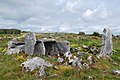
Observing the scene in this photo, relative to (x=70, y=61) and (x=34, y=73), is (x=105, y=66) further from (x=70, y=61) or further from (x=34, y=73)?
(x=34, y=73)

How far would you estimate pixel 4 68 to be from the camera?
64.7 feet

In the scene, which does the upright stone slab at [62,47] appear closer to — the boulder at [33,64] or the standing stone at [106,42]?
the standing stone at [106,42]

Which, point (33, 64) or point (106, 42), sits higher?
point (106, 42)

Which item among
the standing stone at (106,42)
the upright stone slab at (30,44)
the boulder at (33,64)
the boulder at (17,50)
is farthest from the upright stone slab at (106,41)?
the boulder at (33,64)

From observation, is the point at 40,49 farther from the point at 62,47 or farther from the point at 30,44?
the point at 62,47

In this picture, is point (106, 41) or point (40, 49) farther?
point (106, 41)

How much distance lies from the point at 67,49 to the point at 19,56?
6.01m

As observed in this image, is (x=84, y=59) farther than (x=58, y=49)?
No

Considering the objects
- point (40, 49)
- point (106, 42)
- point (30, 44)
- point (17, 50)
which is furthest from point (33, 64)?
point (106, 42)

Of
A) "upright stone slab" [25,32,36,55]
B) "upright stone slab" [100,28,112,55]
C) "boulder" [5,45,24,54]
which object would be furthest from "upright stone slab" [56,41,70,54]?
"boulder" [5,45,24,54]

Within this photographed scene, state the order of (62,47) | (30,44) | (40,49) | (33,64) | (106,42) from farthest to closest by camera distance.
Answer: (106,42) → (62,47) → (40,49) → (30,44) → (33,64)

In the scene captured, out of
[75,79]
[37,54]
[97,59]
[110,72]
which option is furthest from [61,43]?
[75,79]

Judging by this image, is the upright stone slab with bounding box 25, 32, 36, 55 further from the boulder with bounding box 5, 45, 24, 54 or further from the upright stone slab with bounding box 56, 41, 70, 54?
the upright stone slab with bounding box 56, 41, 70, 54

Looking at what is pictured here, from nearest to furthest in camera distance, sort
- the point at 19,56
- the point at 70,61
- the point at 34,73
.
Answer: the point at 34,73 → the point at 70,61 → the point at 19,56
